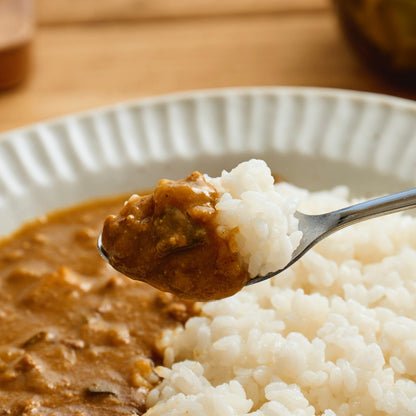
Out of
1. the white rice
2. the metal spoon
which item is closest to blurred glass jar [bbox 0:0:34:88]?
the white rice

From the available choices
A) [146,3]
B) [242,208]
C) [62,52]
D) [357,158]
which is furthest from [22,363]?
[146,3]

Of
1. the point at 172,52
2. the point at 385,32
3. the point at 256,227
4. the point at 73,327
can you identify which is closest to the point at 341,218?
the point at 256,227

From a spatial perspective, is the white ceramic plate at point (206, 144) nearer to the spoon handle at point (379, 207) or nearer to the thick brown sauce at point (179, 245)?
the spoon handle at point (379, 207)

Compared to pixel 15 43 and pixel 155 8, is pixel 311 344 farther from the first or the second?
pixel 155 8

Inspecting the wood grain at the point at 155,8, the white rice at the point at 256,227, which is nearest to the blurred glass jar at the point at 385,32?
the wood grain at the point at 155,8

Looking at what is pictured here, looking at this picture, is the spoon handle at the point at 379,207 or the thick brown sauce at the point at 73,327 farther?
the thick brown sauce at the point at 73,327

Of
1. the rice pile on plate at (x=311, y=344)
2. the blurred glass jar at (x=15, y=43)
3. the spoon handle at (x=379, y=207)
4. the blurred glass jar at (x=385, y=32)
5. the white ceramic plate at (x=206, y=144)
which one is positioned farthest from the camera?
the blurred glass jar at (x=15, y=43)
